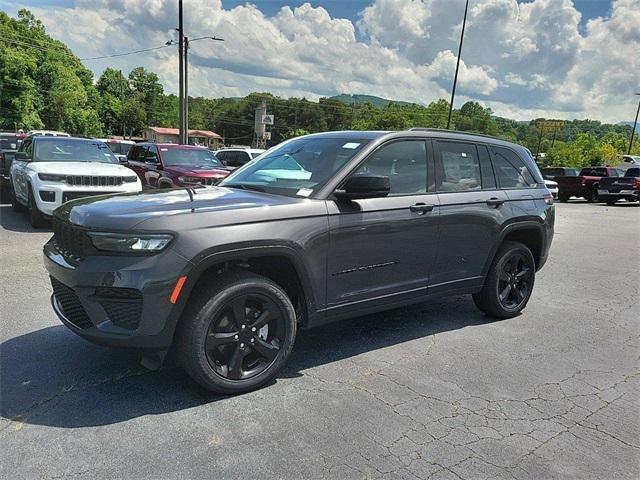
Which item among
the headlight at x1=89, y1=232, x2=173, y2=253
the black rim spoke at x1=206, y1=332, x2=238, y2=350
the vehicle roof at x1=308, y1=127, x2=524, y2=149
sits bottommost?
the black rim spoke at x1=206, y1=332, x2=238, y2=350

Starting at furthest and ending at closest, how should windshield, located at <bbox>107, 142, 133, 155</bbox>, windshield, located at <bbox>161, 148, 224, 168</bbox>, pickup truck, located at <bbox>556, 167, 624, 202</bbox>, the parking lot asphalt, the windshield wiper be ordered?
pickup truck, located at <bbox>556, 167, 624, 202</bbox> → windshield, located at <bbox>107, 142, 133, 155</bbox> → windshield, located at <bbox>161, 148, 224, 168</bbox> → the windshield wiper → the parking lot asphalt

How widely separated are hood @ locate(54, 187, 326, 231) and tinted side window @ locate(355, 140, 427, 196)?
694 mm

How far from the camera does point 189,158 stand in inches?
459

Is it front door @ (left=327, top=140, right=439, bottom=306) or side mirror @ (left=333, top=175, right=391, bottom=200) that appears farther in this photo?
front door @ (left=327, top=140, right=439, bottom=306)

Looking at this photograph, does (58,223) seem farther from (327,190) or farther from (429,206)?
(429,206)

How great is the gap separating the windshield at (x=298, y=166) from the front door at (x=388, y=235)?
22cm

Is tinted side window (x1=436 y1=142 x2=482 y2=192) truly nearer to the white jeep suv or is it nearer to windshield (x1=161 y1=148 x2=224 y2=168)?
the white jeep suv

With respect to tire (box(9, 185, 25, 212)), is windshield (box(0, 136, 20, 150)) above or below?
above

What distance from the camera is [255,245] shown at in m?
3.16

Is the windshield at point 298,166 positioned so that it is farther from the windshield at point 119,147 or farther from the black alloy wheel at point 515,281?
the windshield at point 119,147

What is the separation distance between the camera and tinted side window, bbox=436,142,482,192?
4373 millimetres

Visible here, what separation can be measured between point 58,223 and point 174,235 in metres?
1.10

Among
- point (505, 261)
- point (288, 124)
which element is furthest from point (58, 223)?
point (288, 124)

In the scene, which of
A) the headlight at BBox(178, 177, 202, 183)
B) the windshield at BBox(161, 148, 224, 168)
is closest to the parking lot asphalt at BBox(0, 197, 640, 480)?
the headlight at BBox(178, 177, 202, 183)
